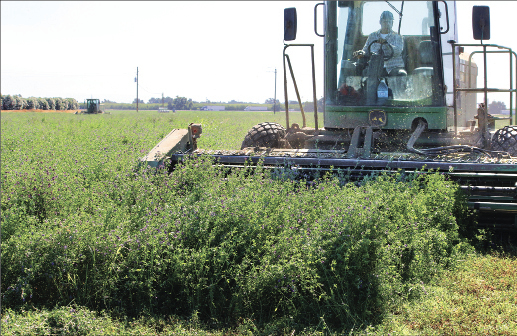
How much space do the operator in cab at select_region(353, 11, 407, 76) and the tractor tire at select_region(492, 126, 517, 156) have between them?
1.70m

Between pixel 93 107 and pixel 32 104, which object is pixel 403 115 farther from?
pixel 93 107

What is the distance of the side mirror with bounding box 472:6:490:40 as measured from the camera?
646cm

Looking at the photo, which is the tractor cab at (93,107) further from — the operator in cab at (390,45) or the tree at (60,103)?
the operator in cab at (390,45)

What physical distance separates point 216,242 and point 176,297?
56 centimetres

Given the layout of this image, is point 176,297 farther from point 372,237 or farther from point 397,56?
point 397,56

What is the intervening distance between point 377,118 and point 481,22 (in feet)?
6.21

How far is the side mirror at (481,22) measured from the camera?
21.2 feet

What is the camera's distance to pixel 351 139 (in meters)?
7.34

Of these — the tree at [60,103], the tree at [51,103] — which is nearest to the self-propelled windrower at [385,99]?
the tree at [60,103]

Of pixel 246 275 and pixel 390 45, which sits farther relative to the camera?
pixel 390 45

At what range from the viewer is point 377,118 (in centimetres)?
740

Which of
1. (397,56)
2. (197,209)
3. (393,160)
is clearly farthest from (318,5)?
(197,209)

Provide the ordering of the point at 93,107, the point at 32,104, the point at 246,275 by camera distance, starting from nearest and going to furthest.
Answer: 1. the point at 246,275
2. the point at 32,104
3. the point at 93,107

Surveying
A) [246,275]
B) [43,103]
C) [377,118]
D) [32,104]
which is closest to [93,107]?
[43,103]
